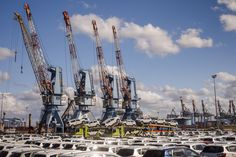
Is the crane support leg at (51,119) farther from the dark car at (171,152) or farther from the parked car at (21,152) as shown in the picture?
the dark car at (171,152)

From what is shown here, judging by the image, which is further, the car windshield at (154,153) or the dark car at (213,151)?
the dark car at (213,151)

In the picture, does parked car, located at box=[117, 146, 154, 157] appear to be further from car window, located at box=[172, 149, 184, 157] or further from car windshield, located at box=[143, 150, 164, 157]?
car window, located at box=[172, 149, 184, 157]

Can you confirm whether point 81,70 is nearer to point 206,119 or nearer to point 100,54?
point 100,54

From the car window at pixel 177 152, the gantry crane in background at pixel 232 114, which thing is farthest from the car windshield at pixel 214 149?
the gantry crane in background at pixel 232 114

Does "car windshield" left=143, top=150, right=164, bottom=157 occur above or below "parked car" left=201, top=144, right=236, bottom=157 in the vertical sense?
above

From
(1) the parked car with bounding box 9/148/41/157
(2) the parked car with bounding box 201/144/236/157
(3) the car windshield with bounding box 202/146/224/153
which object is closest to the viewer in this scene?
(1) the parked car with bounding box 9/148/41/157

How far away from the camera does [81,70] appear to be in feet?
268

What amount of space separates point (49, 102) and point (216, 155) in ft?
202

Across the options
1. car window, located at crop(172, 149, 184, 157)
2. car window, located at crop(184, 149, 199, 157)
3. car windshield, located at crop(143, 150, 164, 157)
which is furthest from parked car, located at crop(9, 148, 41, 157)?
car window, located at crop(184, 149, 199, 157)

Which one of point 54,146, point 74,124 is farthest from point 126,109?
point 54,146

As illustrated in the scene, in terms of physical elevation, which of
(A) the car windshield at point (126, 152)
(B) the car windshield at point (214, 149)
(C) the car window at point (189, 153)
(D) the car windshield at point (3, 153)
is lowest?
(A) the car windshield at point (126, 152)

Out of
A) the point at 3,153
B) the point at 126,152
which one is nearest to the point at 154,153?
the point at 126,152

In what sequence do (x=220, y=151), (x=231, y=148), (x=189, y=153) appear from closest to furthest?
1. (x=189, y=153)
2. (x=220, y=151)
3. (x=231, y=148)

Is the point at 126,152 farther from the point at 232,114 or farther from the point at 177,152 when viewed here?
the point at 232,114
